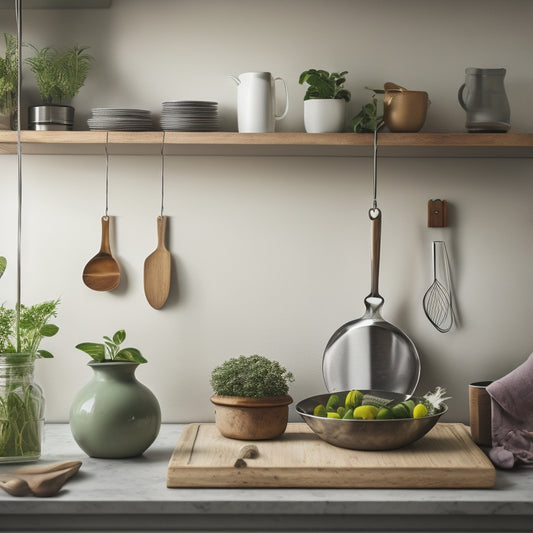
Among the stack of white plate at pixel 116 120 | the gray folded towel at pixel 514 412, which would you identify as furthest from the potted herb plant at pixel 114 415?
the gray folded towel at pixel 514 412

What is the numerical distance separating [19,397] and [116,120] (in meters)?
0.69

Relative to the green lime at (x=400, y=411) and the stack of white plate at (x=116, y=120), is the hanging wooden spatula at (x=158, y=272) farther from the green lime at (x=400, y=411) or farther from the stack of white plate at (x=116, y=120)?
the green lime at (x=400, y=411)

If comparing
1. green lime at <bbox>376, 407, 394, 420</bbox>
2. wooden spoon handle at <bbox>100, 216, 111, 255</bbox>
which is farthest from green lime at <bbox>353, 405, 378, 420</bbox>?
wooden spoon handle at <bbox>100, 216, 111, 255</bbox>

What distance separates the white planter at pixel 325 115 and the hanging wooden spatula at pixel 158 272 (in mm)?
470

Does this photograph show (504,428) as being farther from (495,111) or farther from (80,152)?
(80,152)

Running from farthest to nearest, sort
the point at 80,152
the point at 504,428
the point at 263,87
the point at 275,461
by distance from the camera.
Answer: the point at 80,152, the point at 263,87, the point at 504,428, the point at 275,461

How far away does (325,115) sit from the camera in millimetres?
1810

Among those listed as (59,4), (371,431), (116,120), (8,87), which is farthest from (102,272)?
(371,431)

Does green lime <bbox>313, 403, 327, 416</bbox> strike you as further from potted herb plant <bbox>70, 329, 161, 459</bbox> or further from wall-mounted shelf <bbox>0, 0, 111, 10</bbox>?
wall-mounted shelf <bbox>0, 0, 111, 10</bbox>

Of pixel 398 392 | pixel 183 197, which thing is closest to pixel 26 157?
pixel 183 197

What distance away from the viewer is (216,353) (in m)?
1.97

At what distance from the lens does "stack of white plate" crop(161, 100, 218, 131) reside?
1.81m

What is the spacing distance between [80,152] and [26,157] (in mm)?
160

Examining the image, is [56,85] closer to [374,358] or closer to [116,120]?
[116,120]
